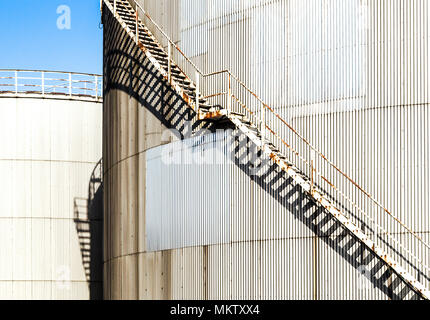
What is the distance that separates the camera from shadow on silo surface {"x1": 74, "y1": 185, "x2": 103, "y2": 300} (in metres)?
36.3

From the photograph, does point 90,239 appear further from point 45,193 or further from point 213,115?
point 213,115

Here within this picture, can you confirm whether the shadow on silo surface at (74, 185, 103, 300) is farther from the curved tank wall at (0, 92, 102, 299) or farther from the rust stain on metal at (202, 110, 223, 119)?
the rust stain on metal at (202, 110, 223, 119)

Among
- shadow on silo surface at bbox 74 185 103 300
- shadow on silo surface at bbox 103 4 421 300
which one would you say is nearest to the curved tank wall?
shadow on silo surface at bbox 74 185 103 300

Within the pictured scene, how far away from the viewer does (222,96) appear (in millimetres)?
23031

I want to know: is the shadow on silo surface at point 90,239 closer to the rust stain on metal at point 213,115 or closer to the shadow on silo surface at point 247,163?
the shadow on silo surface at point 247,163

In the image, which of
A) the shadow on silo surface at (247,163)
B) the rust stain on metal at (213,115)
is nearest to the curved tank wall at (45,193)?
the shadow on silo surface at (247,163)

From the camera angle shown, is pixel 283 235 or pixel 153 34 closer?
pixel 283 235

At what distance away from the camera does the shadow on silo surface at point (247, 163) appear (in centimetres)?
1911

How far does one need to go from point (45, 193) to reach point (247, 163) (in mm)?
16880

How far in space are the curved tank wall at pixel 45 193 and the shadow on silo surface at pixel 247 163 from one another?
314 inches

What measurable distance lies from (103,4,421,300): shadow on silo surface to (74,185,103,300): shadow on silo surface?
8.90 metres

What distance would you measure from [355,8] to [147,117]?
825cm
